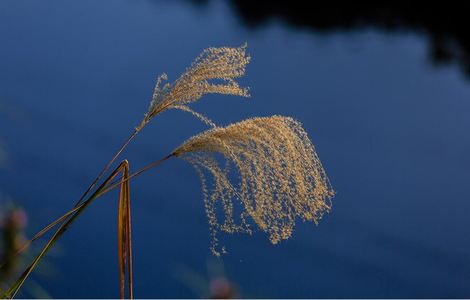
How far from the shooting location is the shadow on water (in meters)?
5.67

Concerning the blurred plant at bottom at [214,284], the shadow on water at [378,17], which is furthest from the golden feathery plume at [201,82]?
the shadow on water at [378,17]

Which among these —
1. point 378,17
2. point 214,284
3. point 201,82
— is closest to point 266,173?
point 201,82

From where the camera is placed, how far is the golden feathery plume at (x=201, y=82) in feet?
4.34

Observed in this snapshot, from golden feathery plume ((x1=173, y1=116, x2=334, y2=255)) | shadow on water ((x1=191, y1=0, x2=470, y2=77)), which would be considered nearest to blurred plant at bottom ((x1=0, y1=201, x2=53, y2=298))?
golden feathery plume ((x1=173, y1=116, x2=334, y2=255))

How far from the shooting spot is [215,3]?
567cm

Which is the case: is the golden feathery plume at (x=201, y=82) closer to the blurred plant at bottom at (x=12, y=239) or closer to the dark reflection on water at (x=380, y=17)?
the blurred plant at bottom at (x=12, y=239)

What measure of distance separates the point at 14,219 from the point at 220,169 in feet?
1.13

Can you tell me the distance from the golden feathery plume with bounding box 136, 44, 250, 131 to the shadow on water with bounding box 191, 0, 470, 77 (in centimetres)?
436

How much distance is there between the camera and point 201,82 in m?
1.33

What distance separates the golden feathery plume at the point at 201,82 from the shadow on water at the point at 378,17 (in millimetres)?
4357

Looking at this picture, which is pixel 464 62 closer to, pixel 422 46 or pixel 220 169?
pixel 422 46

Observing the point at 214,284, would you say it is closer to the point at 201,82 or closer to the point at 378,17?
the point at 201,82

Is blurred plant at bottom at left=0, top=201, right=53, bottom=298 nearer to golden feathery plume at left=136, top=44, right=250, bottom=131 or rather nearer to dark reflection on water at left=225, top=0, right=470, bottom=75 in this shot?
golden feathery plume at left=136, top=44, right=250, bottom=131

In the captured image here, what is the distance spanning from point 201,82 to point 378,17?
482 cm
